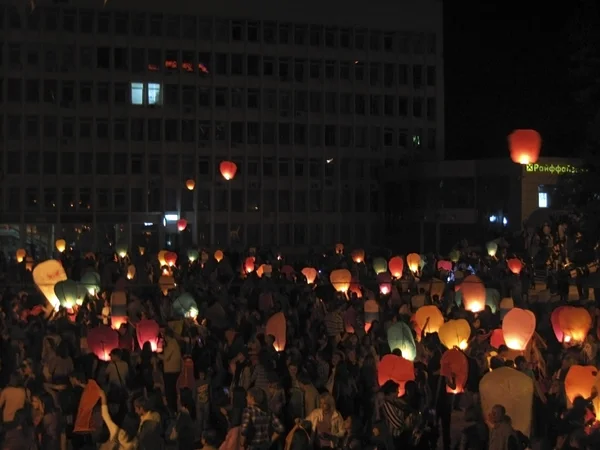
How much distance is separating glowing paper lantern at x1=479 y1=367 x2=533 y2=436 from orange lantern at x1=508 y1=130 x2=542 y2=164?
14.6 meters

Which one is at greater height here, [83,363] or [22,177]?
[22,177]

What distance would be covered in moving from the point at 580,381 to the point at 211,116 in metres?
41.3

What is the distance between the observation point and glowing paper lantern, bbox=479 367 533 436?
8695 millimetres

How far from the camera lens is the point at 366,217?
5141 cm

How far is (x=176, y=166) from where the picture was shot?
49.2 m

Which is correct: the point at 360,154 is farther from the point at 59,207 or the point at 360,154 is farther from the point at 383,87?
the point at 59,207

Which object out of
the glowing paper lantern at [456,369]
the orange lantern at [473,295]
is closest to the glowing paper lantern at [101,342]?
the glowing paper lantern at [456,369]

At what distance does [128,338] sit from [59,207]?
36.5 m

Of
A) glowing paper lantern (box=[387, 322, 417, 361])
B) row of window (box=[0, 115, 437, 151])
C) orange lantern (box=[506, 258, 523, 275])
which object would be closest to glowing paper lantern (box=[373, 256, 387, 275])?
orange lantern (box=[506, 258, 523, 275])

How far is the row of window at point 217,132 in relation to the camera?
47875mm

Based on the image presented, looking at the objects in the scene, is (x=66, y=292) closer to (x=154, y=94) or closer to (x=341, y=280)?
(x=341, y=280)

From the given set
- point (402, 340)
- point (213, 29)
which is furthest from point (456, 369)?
point (213, 29)

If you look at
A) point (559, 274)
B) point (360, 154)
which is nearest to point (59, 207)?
point (360, 154)

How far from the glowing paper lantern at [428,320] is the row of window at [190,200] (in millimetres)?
35981
